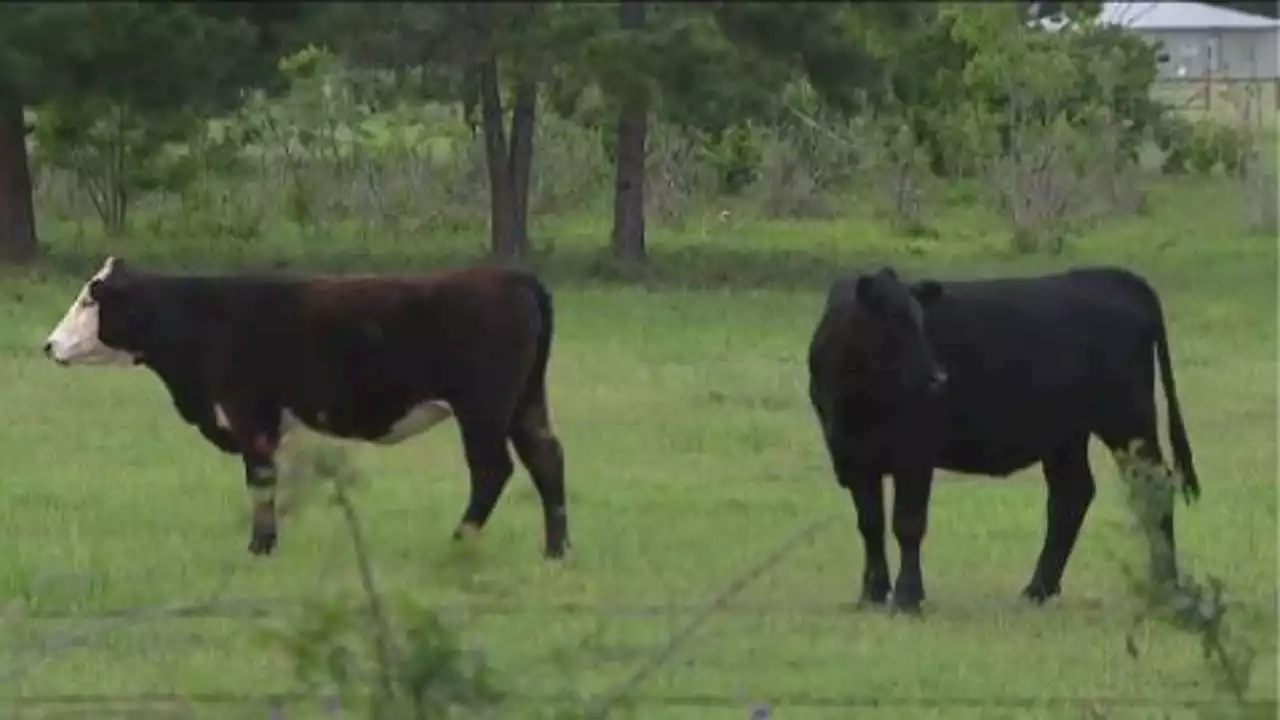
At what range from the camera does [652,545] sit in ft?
40.8

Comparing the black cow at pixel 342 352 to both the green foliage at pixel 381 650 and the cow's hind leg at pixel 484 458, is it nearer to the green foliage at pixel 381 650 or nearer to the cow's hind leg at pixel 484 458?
the cow's hind leg at pixel 484 458

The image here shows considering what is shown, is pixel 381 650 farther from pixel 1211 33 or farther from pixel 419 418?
pixel 419 418

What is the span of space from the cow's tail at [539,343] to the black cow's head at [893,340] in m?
2.20

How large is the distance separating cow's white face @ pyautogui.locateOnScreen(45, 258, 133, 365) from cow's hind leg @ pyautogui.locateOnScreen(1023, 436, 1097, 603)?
13.4 feet

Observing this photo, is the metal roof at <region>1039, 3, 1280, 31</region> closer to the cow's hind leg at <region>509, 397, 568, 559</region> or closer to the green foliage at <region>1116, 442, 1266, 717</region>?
the green foliage at <region>1116, 442, 1266, 717</region>

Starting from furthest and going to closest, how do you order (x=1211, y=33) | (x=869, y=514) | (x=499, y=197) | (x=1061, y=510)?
1. (x=499, y=197)
2. (x=1061, y=510)
3. (x=869, y=514)
4. (x=1211, y=33)

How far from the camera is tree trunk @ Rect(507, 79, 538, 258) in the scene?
2314 centimetres

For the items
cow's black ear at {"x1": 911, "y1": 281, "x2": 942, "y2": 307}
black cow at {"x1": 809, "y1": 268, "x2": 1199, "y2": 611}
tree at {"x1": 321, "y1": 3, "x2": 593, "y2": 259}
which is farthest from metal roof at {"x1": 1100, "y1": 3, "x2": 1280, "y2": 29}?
cow's black ear at {"x1": 911, "y1": 281, "x2": 942, "y2": 307}

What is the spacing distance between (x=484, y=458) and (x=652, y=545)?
832 mm

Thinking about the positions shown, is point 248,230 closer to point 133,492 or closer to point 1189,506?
point 133,492

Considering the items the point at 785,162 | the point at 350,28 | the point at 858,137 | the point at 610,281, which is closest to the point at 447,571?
the point at 350,28

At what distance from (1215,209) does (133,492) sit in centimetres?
2061

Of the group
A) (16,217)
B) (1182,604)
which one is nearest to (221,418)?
(1182,604)

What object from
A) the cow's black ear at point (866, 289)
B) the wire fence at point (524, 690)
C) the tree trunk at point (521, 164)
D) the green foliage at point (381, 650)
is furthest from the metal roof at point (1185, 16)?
the tree trunk at point (521, 164)
